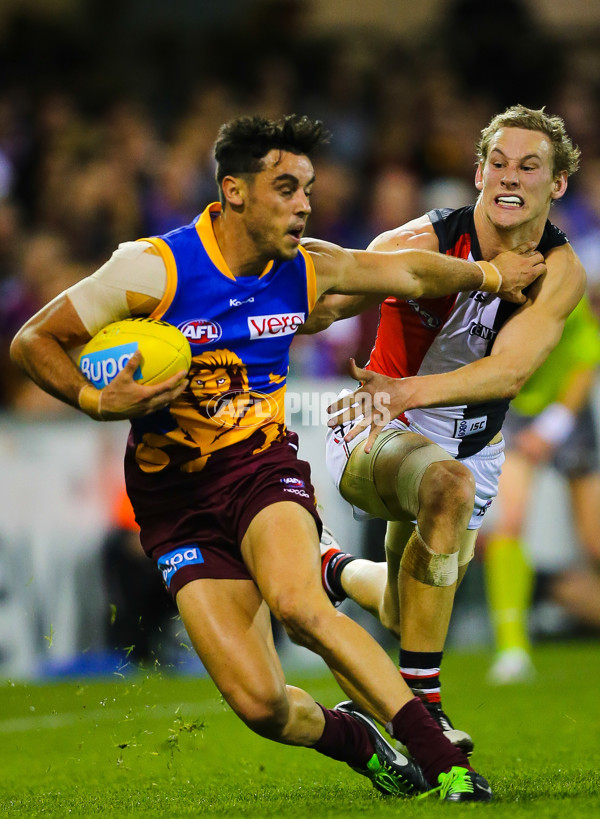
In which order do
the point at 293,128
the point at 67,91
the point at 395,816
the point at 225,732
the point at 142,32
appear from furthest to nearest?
the point at 142,32, the point at 67,91, the point at 225,732, the point at 293,128, the point at 395,816

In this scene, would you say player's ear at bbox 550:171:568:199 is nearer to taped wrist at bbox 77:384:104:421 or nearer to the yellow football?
the yellow football

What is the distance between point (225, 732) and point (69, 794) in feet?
6.70

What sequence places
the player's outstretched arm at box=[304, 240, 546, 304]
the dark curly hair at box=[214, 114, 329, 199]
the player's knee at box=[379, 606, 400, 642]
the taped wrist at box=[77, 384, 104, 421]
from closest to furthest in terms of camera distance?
the taped wrist at box=[77, 384, 104, 421]
the dark curly hair at box=[214, 114, 329, 199]
the player's outstretched arm at box=[304, 240, 546, 304]
the player's knee at box=[379, 606, 400, 642]

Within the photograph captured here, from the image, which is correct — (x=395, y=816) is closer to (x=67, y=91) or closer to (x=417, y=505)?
(x=417, y=505)

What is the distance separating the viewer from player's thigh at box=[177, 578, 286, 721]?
484 centimetres

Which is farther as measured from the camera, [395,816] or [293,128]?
[293,128]

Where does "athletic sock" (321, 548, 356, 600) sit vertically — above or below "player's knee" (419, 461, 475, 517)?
below

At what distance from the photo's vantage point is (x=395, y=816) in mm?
4379

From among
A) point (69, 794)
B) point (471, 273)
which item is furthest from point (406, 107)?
point (69, 794)

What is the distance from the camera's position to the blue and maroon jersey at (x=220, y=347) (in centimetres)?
490

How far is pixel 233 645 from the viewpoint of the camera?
15.9ft

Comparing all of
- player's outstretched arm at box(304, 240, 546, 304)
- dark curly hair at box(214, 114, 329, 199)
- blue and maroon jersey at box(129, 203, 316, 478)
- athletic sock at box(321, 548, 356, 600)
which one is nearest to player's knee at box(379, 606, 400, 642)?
athletic sock at box(321, 548, 356, 600)

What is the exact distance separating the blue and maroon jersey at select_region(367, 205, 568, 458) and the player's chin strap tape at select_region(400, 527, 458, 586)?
0.65 meters

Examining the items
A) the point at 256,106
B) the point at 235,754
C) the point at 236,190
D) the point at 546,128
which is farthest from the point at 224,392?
the point at 256,106
